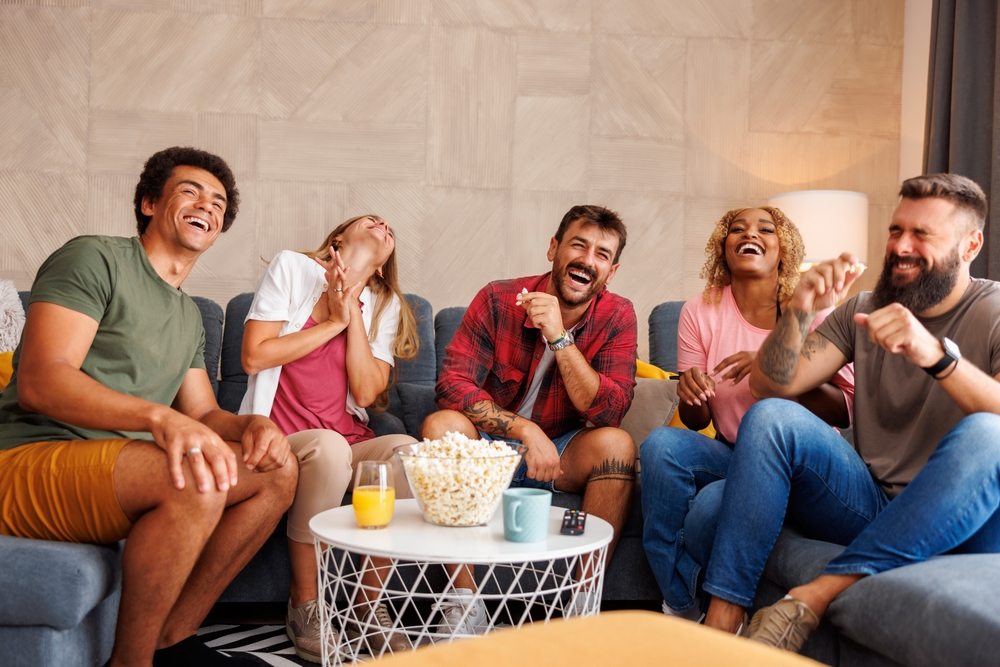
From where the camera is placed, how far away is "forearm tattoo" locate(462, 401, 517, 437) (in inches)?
81.8

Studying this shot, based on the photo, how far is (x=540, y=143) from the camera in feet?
11.8

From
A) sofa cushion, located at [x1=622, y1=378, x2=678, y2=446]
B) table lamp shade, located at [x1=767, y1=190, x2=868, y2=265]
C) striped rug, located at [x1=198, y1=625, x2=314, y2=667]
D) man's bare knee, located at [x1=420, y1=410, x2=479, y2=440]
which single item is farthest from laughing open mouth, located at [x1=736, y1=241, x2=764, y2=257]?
striped rug, located at [x1=198, y1=625, x2=314, y2=667]

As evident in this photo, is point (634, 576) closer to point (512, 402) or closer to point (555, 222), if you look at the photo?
point (512, 402)

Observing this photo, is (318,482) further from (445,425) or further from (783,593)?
(783,593)

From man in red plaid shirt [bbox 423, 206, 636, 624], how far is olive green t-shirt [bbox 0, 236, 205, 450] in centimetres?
66

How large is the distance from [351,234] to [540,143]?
1.43m

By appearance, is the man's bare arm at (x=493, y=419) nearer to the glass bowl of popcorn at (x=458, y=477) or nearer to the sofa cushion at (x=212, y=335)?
the glass bowl of popcorn at (x=458, y=477)

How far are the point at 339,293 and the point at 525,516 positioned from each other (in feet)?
3.50

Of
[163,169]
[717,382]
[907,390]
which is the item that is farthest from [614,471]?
[163,169]

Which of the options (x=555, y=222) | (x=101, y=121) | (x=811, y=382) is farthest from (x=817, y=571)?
(x=101, y=121)

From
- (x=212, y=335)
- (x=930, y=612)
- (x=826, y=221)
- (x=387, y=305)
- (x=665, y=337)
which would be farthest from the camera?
(x=826, y=221)

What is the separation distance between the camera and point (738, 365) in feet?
6.68

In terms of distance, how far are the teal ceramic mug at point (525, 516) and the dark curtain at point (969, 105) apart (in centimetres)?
219

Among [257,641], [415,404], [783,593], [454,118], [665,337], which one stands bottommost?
[257,641]
